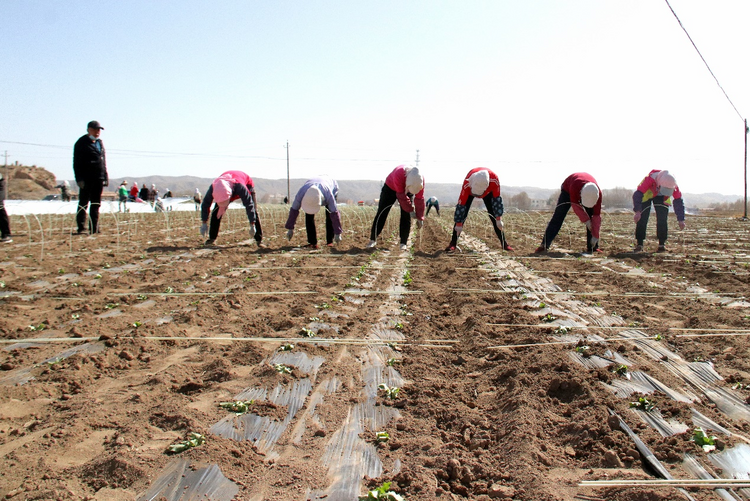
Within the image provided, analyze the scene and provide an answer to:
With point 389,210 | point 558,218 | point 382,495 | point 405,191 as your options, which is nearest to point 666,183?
point 558,218

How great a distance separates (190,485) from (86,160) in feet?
30.2

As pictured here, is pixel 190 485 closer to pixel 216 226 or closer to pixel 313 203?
pixel 313 203

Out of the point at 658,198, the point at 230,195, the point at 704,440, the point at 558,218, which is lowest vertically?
the point at 704,440

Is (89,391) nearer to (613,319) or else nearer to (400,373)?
(400,373)

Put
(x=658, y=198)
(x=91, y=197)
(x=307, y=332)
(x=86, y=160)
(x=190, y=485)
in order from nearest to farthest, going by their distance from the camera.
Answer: (x=190, y=485) → (x=307, y=332) → (x=658, y=198) → (x=86, y=160) → (x=91, y=197)

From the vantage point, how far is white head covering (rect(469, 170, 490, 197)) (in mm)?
8617

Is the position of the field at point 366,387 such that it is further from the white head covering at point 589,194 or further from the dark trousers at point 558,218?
the dark trousers at point 558,218

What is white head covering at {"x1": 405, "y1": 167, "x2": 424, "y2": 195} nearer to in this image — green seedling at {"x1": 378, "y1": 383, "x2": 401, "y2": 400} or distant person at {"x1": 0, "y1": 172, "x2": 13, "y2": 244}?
green seedling at {"x1": 378, "y1": 383, "x2": 401, "y2": 400}

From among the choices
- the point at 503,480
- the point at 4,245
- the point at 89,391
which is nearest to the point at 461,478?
the point at 503,480

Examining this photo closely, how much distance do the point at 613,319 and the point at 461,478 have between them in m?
3.09

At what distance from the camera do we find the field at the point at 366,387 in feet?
6.76

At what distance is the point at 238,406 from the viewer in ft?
8.75

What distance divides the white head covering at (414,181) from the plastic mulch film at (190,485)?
23.7ft

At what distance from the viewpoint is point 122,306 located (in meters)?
4.81
